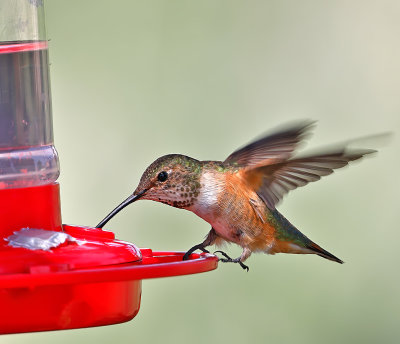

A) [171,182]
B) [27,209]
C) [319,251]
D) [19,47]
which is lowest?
[319,251]

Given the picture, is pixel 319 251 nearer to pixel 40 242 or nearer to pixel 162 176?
pixel 162 176

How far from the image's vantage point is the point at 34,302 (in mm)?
3457

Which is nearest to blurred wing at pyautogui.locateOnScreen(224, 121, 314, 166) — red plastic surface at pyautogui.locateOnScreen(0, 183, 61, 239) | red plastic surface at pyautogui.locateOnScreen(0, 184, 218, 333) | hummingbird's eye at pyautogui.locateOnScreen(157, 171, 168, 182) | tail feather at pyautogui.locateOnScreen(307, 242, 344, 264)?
hummingbird's eye at pyautogui.locateOnScreen(157, 171, 168, 182)

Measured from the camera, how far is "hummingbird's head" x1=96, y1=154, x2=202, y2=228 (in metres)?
4.74

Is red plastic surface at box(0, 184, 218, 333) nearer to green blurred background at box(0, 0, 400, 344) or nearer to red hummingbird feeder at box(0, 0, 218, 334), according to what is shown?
red hummingbird feeder at box(0, 0, 218, 334)

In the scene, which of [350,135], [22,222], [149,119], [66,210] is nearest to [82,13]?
[149,119]

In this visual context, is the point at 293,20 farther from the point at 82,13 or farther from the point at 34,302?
the point at 34,302

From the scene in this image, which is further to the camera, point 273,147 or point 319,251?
point 319,251

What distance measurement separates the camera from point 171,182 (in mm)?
4871

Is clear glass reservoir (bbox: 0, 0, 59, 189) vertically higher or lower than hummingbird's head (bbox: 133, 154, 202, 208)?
higher

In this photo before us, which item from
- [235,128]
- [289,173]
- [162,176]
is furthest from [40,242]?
[235,128]

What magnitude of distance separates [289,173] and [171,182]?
0.72 meters

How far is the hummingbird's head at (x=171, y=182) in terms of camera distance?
4.74 metres

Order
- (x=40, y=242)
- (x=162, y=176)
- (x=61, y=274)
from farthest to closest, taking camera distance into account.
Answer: (x=162, y=176) → (x=40, y=242) → (x=61, y=274)
